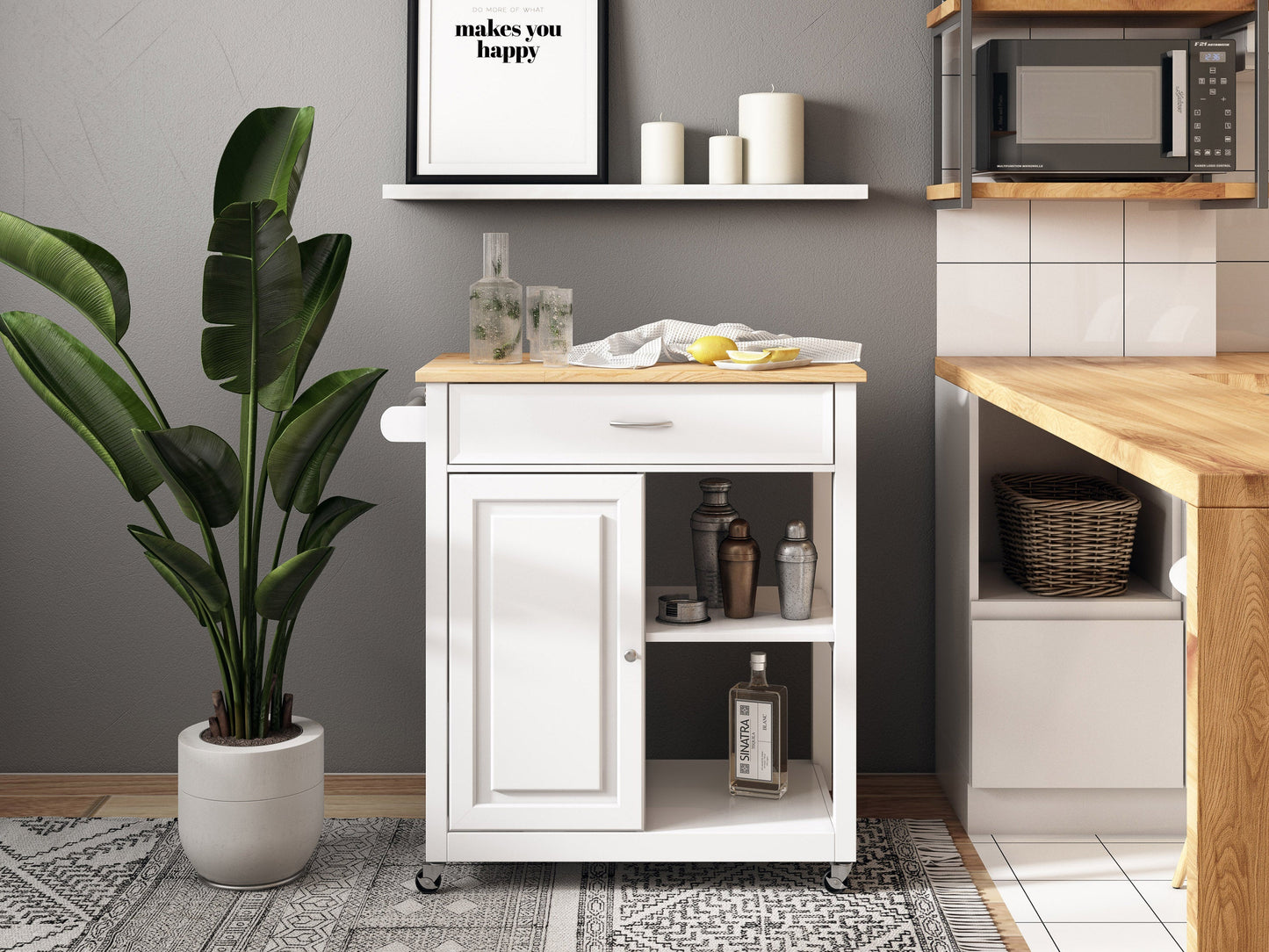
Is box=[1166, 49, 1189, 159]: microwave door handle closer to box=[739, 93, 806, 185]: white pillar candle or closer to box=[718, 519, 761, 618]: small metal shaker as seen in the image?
box=[739, 93, 806, 185]: white pillar candle

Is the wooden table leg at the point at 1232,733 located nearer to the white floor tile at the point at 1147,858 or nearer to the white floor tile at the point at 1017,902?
the white floor tile at the point at 1017,902

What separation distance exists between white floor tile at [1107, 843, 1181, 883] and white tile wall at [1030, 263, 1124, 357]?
3.31ft

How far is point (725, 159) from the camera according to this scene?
248 cm

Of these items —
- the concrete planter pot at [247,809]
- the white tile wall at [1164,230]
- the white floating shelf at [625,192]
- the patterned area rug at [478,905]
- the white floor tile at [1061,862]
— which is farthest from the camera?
the white tile wall at [1164,230]

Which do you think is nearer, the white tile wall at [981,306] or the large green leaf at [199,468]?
the large green leaf at [199,468]

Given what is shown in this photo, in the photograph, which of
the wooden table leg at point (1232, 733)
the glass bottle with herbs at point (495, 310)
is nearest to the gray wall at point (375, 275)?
the glass bottle with herbs at point (495, 310)

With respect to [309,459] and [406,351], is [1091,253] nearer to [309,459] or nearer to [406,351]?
[406,351]

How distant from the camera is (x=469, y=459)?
6.85 ft

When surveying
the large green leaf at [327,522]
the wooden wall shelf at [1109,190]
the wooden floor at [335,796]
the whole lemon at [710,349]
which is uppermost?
the wooden wall shelf at [1109,190]

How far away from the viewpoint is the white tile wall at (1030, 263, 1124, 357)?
8.56 ft

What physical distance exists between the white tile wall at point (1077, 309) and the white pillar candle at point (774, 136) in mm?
579

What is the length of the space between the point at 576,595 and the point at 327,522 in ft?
1.56

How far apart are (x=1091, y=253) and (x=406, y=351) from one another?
148 centimetres

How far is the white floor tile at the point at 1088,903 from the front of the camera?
81.8 inches
